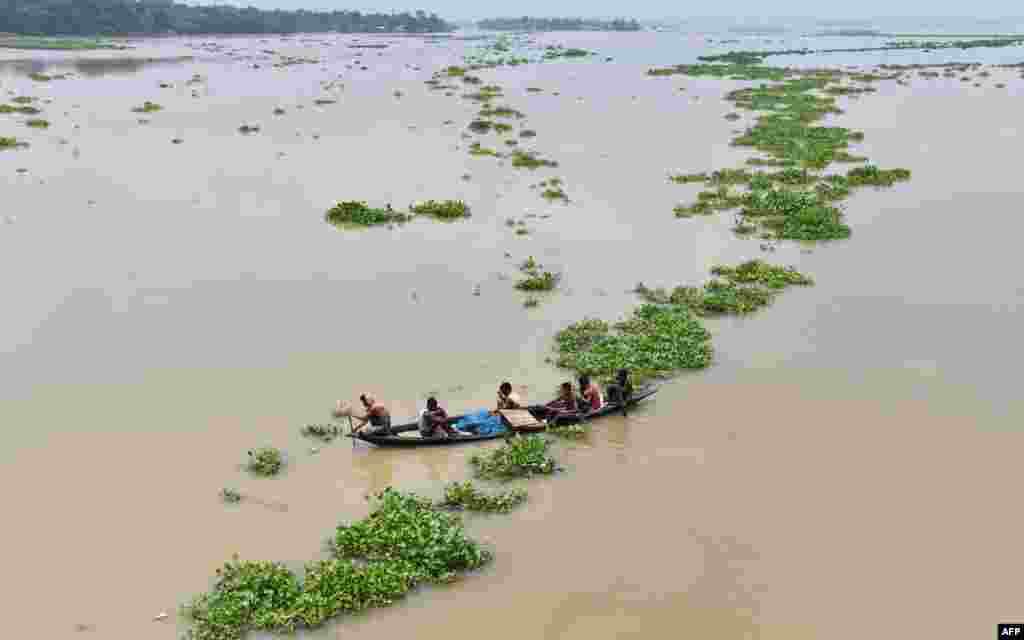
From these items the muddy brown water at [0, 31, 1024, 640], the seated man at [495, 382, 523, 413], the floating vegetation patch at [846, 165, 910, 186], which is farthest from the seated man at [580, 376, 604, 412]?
the floating vegetation patch at [846, 165, 910, 186]

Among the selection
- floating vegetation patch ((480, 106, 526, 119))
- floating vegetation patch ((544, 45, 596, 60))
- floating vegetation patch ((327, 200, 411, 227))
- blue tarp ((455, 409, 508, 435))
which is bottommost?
blue tarp ((455, 409, 508, 435))

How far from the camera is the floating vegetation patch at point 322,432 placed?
13086 millimetres

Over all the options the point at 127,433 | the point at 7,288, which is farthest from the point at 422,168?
the point at 127,433

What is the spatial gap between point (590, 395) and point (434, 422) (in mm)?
2719

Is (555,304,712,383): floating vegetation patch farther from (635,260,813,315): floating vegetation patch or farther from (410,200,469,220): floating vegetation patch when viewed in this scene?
(410,200,469,220): floating vegetation patch

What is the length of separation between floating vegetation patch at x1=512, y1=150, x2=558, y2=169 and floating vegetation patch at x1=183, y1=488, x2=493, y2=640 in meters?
22.0

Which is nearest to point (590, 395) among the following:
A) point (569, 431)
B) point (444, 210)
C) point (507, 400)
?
point (569, 431)

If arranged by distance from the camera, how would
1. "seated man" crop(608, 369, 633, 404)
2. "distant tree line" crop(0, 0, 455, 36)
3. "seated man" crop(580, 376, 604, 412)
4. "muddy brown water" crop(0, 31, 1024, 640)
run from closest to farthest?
1. "muddy brown water" crop(0, 31, 1024, 640)
2. "seated man" crop(580, 376, 604, 412)
3. "seated man" crop(608, 369, 633, 404)
4. "distant tree line" crop(0, 0, 455, 36)

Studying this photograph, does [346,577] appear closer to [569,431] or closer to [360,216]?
[569,431]

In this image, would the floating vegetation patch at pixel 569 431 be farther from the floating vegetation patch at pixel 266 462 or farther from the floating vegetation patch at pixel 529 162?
the floating vegetation patch at pixel 529 162

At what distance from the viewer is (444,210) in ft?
81.4

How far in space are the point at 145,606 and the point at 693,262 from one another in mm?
15445

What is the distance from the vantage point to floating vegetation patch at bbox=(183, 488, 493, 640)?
9133mm

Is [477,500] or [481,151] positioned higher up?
[481,151]
